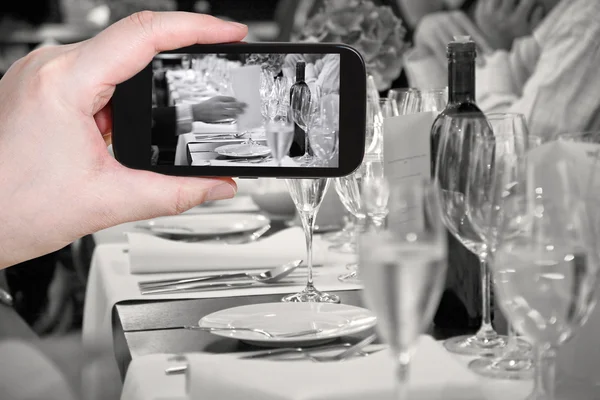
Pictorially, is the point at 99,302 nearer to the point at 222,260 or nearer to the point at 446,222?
the point at 222,260

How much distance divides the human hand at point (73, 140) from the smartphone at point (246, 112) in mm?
27

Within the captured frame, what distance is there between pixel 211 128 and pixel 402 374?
1.78ft

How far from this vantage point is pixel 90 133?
0.99 meters

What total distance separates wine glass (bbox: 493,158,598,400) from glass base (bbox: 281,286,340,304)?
1.62 feet

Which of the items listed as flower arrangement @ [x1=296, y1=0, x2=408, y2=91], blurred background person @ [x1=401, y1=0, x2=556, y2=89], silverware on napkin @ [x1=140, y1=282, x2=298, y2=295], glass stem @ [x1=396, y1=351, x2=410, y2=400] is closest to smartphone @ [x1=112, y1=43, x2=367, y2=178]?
silverware on napkin @ [x1=140, y1=282, x2=298, y2=295]

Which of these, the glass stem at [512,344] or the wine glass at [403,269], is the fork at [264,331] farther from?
the wine glass at [403,269]

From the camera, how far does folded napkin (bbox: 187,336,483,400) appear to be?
0.71 meters

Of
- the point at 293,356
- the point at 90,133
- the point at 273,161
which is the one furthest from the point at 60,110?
the point at 293,356

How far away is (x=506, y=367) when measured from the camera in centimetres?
80

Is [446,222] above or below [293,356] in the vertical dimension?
Result: above

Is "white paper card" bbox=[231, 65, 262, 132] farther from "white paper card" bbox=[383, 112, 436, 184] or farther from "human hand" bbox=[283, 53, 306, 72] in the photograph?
"white paper card" bbox=[383, 112, 436, 184]

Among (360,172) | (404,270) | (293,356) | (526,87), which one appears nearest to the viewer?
(404,270)

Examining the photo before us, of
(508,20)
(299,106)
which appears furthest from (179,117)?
(508,20)

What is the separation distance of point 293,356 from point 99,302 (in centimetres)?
63
